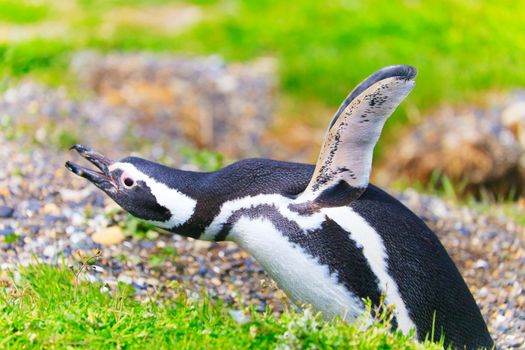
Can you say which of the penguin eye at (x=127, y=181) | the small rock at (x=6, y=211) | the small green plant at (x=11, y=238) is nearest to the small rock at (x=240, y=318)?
the penguin eye at (x=127, y=181)

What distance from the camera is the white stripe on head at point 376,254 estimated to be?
2676mm

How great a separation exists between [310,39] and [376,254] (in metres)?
5.57

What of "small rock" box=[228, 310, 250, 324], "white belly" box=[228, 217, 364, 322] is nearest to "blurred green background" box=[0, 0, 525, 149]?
"white belly" box=[228, 217, 364, 322]

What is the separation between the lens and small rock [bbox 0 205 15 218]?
3.86 meters

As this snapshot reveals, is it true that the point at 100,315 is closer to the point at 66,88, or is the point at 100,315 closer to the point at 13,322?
the point at 13,322

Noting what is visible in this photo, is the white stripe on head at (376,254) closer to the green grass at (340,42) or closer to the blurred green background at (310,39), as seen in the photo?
the blurred green background at (310,39)

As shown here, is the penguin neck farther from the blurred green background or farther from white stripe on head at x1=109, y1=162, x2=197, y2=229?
the blurred green background

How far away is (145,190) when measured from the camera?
113 inches

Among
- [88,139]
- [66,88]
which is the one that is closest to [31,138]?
[88,139]

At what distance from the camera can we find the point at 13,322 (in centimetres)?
257

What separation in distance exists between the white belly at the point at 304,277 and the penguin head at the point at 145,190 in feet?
0.98

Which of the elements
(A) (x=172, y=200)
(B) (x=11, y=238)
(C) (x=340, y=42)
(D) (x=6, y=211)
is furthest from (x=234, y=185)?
(C) (x=340, y=42)

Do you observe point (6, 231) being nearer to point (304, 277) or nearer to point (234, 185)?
point (234, 185)

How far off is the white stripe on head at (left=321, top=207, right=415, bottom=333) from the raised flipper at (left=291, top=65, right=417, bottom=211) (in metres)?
0.08
